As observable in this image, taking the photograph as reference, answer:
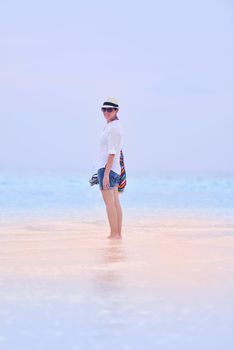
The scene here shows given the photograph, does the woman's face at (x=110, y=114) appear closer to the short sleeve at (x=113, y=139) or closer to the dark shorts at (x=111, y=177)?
the short sleeve at (x=113, y=139)

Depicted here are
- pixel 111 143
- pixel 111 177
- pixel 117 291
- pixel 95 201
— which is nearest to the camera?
pixel 117 291

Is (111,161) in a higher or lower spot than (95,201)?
lower

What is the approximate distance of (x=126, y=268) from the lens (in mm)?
5016

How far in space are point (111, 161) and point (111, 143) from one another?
176 millimetres

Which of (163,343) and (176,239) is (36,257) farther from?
(163,343)

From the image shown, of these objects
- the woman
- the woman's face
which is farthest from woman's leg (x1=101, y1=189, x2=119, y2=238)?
the woman's face

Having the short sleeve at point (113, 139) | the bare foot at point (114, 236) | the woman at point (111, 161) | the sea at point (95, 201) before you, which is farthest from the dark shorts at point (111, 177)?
the sea at point (95, 201)

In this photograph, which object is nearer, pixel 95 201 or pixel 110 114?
pixel 110 114

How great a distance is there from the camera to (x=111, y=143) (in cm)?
703

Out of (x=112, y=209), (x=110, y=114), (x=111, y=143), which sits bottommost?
(x=112, y=209)

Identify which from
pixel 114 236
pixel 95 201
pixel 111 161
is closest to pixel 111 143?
pixel 111 161

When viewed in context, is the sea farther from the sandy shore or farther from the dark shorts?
the sandy shore

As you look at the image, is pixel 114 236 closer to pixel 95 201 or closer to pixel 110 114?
pixel 110 114

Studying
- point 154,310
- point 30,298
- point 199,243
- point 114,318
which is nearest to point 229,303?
point 154,310
